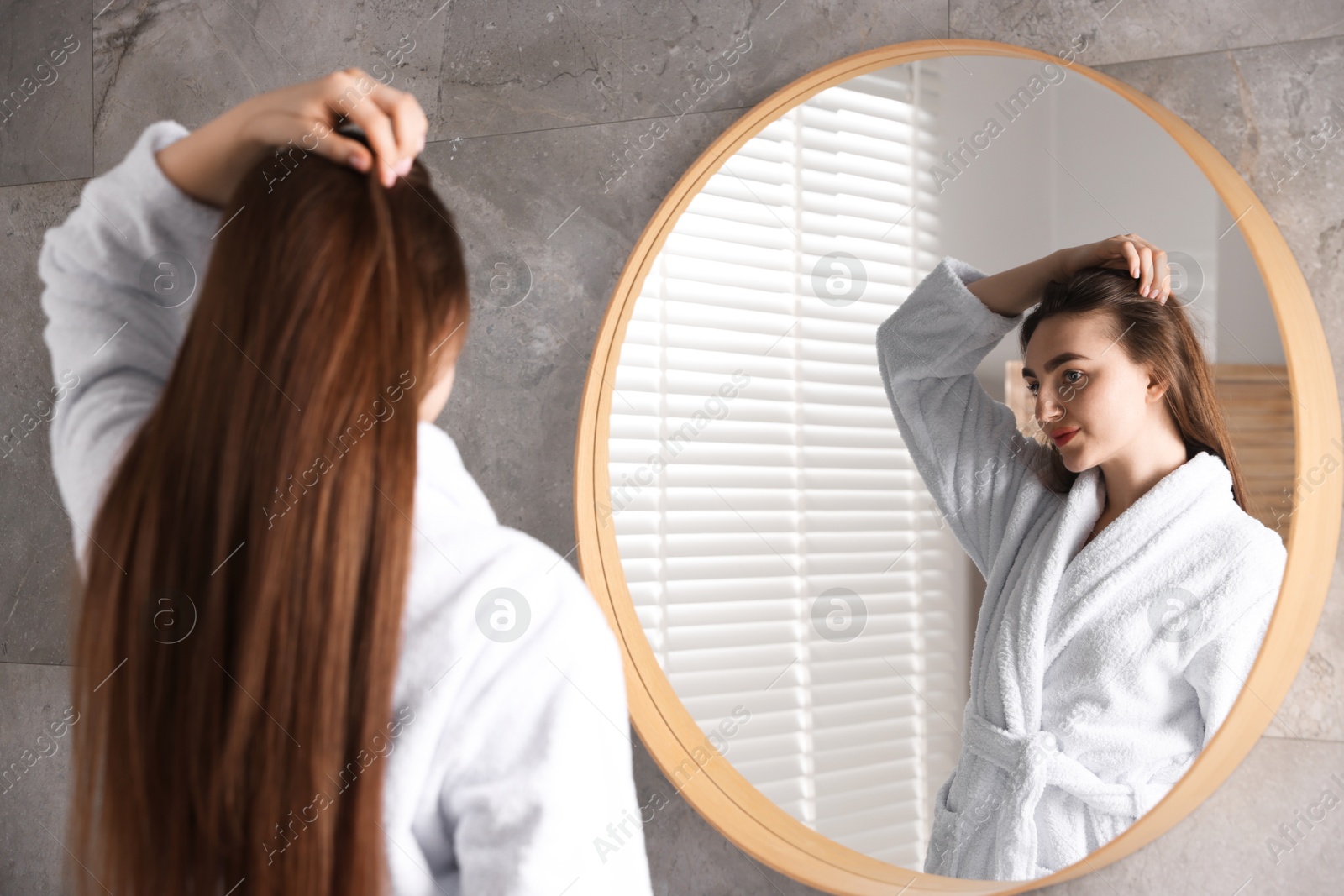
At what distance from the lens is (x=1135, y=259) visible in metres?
0.65

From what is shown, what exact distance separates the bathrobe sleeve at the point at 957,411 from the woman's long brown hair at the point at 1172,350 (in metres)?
0.06

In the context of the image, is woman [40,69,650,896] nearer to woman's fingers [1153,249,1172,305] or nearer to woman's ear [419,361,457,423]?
woman's ear [419,361,457,423]

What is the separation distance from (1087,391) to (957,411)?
4.0 inches

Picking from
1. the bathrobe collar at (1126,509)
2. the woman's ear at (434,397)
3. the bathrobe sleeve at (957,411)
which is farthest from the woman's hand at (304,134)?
the bathrobe collar at (1126,509)

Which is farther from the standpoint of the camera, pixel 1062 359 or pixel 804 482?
pixel 804 482

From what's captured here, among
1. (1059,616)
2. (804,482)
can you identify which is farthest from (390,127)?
(1059,616)

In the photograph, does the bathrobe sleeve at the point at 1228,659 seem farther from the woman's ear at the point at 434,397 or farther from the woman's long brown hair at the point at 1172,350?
the woman's ear at the point at 434,397

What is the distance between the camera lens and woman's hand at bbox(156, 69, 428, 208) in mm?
562

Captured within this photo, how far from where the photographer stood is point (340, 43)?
99 cm

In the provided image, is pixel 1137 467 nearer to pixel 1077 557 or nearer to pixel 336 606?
pixel 1077 557

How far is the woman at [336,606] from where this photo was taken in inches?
19.6

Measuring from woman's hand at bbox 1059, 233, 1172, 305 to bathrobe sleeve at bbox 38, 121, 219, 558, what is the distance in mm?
589

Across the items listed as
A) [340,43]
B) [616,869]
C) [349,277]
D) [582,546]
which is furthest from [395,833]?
[340,43]

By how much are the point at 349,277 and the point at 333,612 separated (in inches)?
6.9
